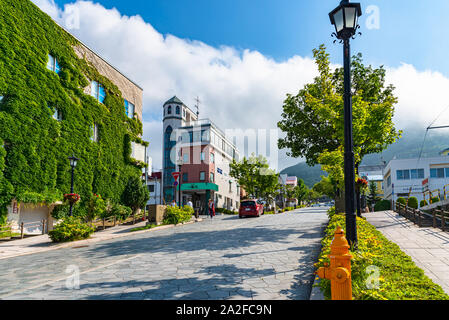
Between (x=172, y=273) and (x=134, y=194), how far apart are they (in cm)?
2123

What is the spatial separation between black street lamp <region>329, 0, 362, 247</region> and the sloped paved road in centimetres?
145

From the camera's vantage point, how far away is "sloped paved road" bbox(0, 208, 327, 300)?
18.6ft

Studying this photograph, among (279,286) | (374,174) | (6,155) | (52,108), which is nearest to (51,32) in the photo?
(52,108)

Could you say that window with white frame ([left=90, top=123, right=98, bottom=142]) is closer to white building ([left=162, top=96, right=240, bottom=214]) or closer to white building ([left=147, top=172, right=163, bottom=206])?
white building ([left=162, top=96, right=240, bottom=214])

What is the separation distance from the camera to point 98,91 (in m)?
26.0

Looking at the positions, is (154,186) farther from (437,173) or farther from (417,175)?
(437,173)

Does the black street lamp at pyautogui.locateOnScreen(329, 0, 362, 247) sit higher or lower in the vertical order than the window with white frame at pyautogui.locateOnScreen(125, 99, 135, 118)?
lower

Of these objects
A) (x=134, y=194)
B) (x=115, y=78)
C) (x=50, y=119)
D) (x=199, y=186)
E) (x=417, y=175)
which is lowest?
(x=134, y=194)

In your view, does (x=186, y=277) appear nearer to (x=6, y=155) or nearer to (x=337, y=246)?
(x=337, y=246)

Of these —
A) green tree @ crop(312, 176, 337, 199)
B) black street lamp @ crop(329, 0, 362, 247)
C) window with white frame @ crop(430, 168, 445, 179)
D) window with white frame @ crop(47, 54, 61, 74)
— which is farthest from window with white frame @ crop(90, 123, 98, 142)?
window with white frame @ crop(430, 168, 445, 179)

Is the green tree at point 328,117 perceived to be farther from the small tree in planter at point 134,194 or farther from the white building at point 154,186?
the white building at point 154,186

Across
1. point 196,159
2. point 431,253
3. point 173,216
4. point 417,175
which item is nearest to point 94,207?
point 173,216

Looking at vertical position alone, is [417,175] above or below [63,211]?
above
